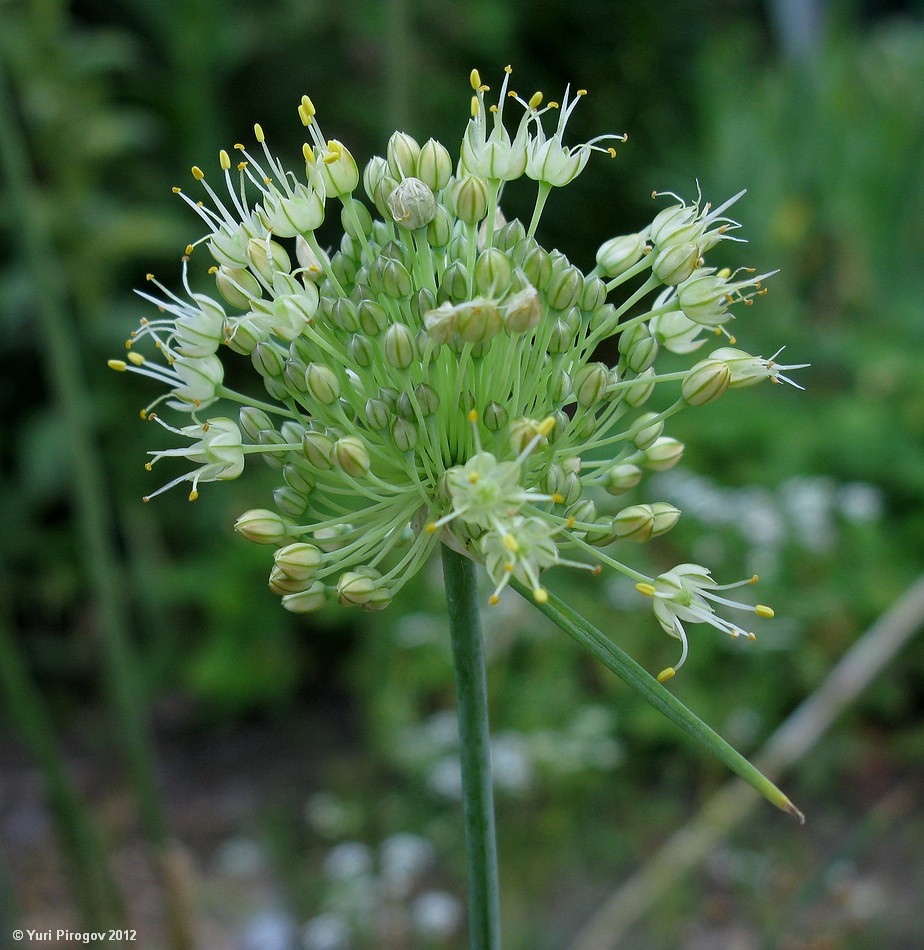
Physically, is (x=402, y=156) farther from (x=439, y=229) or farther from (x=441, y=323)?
(x=441, y=323)

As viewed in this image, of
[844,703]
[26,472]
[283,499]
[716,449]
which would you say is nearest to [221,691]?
[26,472]

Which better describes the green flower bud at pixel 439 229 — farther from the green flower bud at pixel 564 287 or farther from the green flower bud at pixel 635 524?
the green flower bud at pixel 635 524

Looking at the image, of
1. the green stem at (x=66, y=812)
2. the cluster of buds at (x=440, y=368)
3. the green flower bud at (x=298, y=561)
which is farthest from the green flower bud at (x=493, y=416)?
the green stem at (x=66, y=812)

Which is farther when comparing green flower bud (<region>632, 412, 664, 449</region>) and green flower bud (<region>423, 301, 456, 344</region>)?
green flower bud (<region>632, 412, 664, 449</region>)

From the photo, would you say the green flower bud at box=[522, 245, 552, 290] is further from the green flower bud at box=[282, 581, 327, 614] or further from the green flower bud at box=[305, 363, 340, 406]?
the green flower bud at box=[282, 581, 327, 614]

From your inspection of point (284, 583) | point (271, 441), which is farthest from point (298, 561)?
point (271, 441)

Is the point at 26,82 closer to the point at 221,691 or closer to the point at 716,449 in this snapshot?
the point at 221,691

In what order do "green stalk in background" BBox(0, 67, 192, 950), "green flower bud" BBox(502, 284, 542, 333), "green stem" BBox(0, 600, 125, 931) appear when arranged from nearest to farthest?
"green flower bud" BBox(502, 284, 542, 333) → "green stem" BBox(0, 600, 125, 931) → "green stalk in background" BBox(0, 67, 192, 950)

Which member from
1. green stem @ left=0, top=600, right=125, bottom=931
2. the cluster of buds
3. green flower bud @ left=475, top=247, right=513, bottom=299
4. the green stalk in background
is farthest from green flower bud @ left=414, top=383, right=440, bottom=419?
the green stalk in background
